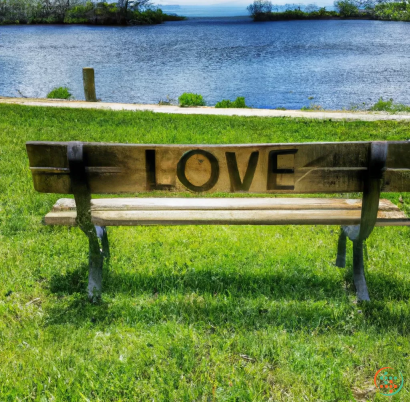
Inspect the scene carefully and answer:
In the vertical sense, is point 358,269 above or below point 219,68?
below

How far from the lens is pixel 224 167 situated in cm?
273

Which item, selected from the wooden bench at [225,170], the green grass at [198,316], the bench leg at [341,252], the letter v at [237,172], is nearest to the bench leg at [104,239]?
the green grass at [198,316]

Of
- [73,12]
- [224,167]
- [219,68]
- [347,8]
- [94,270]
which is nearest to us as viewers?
[224,167]

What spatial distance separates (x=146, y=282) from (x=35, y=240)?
3.94ft

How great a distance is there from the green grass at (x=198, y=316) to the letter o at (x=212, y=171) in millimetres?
748

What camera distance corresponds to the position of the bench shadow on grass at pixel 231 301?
9.21 ft

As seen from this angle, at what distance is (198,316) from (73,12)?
79188mm

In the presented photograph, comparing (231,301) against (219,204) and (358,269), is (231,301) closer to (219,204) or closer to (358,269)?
(219,204)

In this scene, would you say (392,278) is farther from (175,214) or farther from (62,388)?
(62,388)

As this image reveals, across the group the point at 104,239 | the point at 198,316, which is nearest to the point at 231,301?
the point at 198,316

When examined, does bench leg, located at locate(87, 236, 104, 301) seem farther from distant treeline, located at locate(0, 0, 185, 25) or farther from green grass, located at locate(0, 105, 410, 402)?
distant treeline, located at locate(0, 0, 185, 25)

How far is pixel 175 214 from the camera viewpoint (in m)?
→ 3.01

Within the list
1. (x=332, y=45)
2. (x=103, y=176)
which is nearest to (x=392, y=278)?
(x=103, y=176)

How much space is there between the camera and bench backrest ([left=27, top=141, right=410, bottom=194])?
8.83 feet
